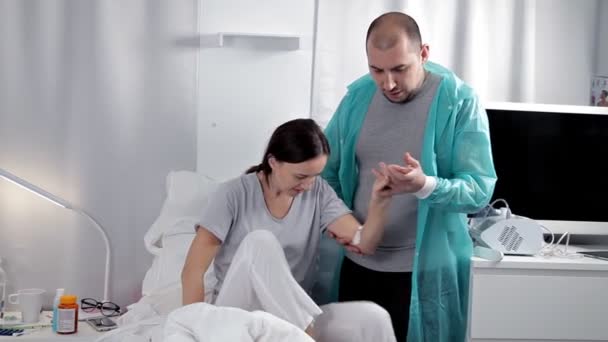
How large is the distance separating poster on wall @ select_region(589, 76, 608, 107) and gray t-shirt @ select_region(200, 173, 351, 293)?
53.8 inches

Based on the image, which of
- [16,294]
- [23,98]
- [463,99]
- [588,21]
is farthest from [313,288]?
[588,21]

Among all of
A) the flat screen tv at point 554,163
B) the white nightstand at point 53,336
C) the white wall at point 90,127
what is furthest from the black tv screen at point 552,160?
the white nightstand at point 53,336

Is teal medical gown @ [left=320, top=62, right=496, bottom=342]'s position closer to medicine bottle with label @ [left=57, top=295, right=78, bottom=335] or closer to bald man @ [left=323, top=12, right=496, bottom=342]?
bald man @ [left=323, top=12, right=496, bottom=342]

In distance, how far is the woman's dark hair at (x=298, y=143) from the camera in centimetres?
209

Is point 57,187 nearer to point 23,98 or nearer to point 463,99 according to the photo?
point 23,98

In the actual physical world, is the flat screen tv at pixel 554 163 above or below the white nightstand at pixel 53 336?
above

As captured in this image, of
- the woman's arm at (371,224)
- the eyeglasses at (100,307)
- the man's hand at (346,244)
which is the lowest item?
the eyeglasses at (100,307)

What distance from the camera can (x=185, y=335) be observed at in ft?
5.46

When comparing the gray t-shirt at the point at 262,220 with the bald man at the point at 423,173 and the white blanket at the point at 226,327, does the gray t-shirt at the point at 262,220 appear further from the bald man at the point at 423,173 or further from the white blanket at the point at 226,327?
the white blanket at the point at 226,327

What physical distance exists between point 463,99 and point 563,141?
795 millimetres

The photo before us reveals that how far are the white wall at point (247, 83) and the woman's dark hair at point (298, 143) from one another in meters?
0.77

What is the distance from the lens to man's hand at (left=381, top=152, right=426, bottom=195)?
1984 mm

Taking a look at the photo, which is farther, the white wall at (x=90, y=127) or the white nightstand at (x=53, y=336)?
the white wall at (x=90, y=127)

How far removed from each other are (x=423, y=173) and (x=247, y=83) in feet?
3.39
